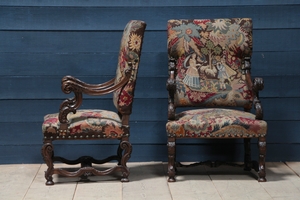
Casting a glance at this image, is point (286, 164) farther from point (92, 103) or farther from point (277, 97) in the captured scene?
point (92, 103)

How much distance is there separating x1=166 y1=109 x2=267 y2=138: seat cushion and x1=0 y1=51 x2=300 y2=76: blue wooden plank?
0.69 metres

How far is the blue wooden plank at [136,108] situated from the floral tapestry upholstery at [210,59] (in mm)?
338

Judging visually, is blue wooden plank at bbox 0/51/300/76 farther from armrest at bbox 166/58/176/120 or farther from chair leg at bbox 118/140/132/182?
chair leg at bbox 118/140/132/182

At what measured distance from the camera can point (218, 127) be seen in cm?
353

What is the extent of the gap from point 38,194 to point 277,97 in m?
1.96

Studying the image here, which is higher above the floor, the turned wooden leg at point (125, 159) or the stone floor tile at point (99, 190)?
the turned wooden leg at point (125, 159)

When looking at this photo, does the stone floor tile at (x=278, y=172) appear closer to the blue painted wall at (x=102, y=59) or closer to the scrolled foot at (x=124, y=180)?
the blue painted wall at (x=102, y=59)

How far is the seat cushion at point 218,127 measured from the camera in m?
3.53

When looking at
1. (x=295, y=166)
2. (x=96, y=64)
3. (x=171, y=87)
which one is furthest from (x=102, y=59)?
(x=295, y=166)

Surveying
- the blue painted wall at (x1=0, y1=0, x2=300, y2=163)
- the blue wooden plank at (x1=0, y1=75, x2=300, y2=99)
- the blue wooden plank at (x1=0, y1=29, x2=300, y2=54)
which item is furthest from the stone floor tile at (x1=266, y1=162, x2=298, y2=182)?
the blue wooden plank at (x1=0, y1=29, x2=300, y2=54)

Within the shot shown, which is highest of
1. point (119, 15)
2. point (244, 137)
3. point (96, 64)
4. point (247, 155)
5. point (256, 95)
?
point (119, 15)

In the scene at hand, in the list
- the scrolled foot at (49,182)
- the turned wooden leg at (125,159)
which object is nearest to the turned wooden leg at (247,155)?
the turned wooden leg at (125,159)

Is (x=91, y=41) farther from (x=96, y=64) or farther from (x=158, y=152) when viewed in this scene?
(x=158, y=152)

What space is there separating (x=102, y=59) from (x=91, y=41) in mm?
160
